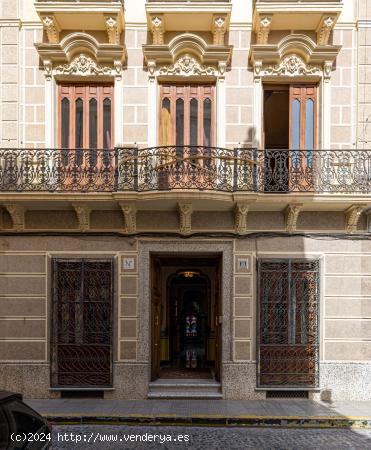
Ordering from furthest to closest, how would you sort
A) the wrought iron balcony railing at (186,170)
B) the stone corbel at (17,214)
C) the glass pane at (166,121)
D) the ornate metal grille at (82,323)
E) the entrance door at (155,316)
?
the entrance door at (155,316), the glass pane at (166,121), the ornate metal grille at (82,323), the stone corbel at (17,214), the wrought iron balcony railing at (186,170)

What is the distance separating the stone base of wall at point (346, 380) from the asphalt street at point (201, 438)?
160 centimetres

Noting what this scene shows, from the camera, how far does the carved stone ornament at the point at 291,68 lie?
36.6ft

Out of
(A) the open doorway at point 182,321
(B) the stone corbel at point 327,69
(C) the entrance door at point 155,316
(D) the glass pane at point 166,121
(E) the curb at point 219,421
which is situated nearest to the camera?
(E) the curb at point 219,421

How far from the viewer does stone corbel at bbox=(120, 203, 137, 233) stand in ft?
34.6

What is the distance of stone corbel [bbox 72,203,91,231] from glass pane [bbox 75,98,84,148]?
5.20 feet

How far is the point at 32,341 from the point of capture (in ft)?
36.0

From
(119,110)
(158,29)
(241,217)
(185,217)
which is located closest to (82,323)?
(185,217)

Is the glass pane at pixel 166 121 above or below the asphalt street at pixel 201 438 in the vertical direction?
above

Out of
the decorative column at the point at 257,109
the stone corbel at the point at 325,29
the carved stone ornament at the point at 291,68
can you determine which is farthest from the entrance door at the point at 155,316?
the stone corbel at the point at 325,29

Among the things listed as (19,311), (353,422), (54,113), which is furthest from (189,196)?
(353,422)

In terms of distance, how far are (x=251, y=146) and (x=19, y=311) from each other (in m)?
6.36

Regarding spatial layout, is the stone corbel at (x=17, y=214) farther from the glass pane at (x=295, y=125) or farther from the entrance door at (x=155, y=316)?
the glass pane at (x=295, y=125)

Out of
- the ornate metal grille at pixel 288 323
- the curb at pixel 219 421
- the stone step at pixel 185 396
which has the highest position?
the ornate metal grille at pixel 288 323

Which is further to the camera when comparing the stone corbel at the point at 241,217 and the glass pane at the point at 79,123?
the glass pane at the point at 79,123
